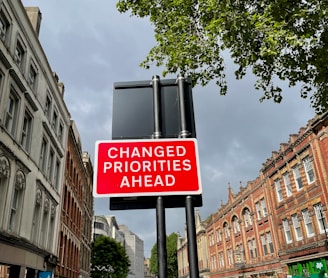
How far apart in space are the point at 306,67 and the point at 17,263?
14.1 meters

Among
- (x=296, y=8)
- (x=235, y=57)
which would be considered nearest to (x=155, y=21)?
(x=235, y=57)

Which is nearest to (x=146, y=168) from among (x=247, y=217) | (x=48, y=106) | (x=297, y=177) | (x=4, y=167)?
(x=4, y=167)

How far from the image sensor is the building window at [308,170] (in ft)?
82.2

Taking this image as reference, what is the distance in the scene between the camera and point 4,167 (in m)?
13.7

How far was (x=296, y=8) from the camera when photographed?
8.15 meters

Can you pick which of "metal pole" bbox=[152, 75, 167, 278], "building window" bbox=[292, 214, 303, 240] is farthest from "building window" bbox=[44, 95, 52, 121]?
"building window" bbox=[292, 214, 303, 240]

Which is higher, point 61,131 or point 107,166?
point 61,131

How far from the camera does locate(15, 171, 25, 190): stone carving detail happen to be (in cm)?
1526

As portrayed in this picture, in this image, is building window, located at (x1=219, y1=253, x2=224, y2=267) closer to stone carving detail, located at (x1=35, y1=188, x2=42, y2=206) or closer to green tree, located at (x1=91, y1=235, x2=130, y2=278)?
green tree, located at (x1=91, y1=235, x2=130, y2=278)

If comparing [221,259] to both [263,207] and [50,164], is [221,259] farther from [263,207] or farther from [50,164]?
[50,164]

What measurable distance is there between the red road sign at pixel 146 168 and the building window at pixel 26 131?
49.0ft

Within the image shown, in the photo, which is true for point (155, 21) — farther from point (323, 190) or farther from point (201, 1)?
point (323, 190)

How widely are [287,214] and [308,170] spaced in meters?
5.17

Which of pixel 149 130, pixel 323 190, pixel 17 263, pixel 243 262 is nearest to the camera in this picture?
pixel 149 130
